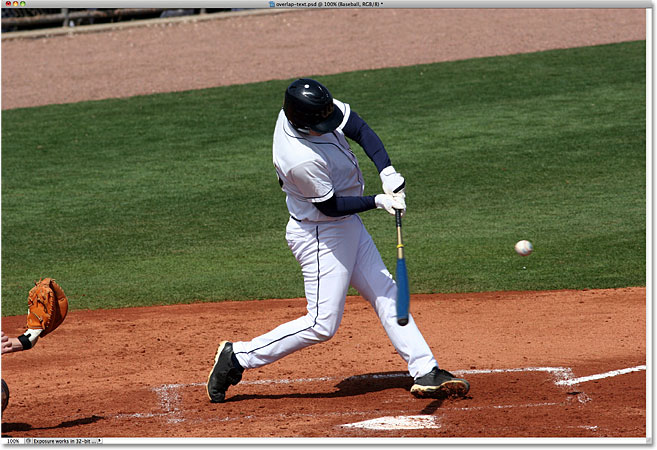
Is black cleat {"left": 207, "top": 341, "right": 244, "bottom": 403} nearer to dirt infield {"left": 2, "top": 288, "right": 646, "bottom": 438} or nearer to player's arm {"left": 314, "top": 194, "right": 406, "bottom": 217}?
dirt infield {"left": 2, "top": 288, "right": 646, "bottom": 438}

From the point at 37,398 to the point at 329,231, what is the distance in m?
1.98

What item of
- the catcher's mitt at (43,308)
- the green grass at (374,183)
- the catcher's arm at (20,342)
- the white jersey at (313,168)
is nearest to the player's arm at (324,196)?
the white jersey at (313,168)

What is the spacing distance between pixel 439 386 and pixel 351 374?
88cm

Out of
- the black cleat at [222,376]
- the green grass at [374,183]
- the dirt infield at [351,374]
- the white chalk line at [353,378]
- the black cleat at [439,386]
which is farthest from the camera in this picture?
the green grass at [374,183]

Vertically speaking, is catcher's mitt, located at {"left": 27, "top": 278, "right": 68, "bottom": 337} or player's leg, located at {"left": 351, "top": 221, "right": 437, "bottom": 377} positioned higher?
catcher's mitt, located at {"left": 27, "top": 278, "right": 68, "bottom": 337}

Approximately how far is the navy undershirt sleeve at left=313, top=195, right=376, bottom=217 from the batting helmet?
1.19ft

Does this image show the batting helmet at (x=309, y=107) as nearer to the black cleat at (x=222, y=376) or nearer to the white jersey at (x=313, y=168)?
the white jersey at (x=313, y=168)

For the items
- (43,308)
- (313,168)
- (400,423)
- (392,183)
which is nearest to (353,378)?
(400,423)

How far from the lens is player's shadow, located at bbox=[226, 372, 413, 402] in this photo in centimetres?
515

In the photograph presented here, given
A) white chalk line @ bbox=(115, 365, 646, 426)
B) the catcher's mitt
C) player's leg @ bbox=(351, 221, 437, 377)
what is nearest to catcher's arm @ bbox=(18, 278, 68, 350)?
the catcher's mitt

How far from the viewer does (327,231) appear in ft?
16.1

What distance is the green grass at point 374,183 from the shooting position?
27.0 feet

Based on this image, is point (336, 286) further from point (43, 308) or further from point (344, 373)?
point (43, 308)

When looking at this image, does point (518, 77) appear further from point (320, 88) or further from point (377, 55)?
point (320, 88)
